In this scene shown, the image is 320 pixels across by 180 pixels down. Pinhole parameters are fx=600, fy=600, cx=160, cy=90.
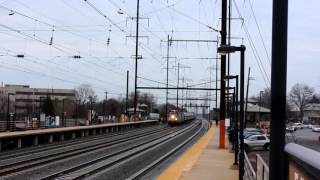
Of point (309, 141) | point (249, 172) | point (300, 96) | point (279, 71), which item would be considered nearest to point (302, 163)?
point (279, 71)

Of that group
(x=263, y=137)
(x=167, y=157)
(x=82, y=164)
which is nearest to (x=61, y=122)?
(x=263, y=137)

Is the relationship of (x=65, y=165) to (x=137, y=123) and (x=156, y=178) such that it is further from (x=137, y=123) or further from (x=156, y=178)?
(x=137, y=123)

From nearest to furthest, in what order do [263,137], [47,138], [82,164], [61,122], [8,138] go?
[82,164]
[8,138]
[47,138]
[263,137]
[61,122]

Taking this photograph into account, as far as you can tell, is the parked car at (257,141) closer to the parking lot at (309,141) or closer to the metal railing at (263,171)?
the parking lot at (309,141)

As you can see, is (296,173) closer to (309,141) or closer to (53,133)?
(53,133)

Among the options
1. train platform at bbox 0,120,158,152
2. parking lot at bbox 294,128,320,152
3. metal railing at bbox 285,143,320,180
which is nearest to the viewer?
metal railing at bbox 285,143,320,180

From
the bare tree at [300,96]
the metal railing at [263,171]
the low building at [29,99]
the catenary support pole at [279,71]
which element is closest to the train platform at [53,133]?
the low building at [29,99]

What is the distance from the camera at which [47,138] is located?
45406mm

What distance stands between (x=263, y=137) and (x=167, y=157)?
20.0 metres

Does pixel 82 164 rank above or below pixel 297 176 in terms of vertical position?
below

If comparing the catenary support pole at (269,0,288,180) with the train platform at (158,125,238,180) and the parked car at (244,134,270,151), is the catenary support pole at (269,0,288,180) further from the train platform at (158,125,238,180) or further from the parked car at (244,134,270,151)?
the parked car at (244,134,270,151)

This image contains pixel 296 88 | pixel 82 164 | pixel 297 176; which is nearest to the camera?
pixel 297 176

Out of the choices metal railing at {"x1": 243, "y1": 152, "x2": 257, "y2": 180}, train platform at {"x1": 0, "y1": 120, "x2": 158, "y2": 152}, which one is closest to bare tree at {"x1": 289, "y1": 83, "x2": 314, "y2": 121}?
train platform at {"x1": 0, "y1": 120, "x2": 158, "y2": 152}

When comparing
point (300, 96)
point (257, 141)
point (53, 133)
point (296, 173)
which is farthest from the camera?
point (300, 96)
